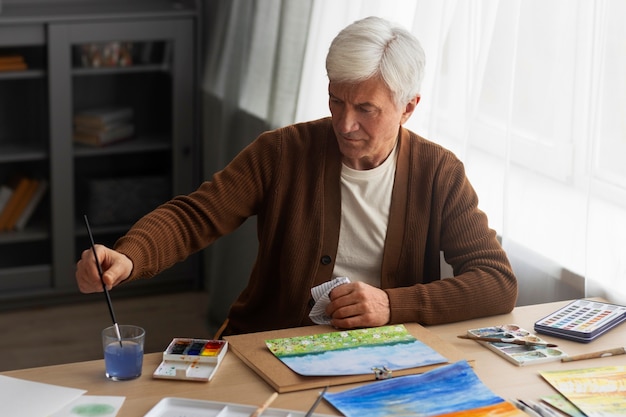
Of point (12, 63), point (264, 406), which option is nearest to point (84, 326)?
point (12, 63)

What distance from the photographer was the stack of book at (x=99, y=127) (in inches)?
170

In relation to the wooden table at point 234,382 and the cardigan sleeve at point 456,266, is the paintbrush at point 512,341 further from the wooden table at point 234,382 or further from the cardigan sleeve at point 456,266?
the cardigan sleeve at point 456,266

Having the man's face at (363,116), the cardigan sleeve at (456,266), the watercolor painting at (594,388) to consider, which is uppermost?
the man's face at (363,116)

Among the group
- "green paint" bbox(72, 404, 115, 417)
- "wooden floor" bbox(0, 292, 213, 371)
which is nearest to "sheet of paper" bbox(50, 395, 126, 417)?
"green paint" bbox(72, 404, 115, 417)

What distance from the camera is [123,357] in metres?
1.75

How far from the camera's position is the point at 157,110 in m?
4.64

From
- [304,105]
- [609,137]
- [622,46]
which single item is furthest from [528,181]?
[304,105]

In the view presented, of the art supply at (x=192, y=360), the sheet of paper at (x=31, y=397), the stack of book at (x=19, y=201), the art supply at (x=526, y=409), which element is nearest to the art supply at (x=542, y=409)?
the art supply at (x=526, y=409)

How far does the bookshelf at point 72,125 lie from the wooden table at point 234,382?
2.51 metres

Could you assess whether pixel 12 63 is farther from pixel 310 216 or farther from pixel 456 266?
pixel 456 266

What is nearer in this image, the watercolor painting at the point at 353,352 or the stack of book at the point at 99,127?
the watercolor painting at the point at 353,352

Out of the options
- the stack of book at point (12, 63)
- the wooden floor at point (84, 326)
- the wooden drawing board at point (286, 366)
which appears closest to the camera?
the wooden drawing board at point (286, 366)

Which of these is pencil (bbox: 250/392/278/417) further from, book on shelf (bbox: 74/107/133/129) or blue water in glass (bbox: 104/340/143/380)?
book on shelf (bbox: 74/107/133/129)

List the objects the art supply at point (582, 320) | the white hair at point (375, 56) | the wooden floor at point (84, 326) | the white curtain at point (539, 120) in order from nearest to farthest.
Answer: the art supply at point (582, 320), the white hair at point (375, 56), the white curtain at point (539, 120), the wooden floor at point (84, 326)
